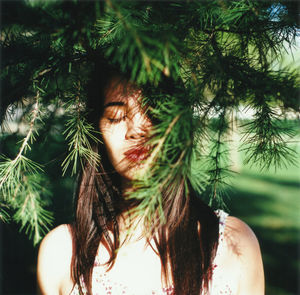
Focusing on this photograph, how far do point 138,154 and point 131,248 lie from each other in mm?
547

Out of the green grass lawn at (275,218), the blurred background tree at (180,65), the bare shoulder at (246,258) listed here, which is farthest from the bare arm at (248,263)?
the green grass lawn at (275,218)

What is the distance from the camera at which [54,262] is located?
3.62 ft

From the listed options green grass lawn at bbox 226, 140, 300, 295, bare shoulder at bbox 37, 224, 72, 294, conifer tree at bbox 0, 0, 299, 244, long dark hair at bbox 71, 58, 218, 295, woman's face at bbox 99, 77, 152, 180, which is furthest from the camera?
green grass lawn at bbox 226, 140, 300, 295

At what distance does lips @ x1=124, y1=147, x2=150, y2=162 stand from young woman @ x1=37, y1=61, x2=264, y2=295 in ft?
0.44

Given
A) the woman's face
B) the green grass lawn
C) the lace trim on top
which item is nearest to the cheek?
the woman's face

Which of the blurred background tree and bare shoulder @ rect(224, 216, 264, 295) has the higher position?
the blurred background tree

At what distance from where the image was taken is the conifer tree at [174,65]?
0.53 meters

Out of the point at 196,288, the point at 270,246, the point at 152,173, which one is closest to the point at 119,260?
the point at 196,288

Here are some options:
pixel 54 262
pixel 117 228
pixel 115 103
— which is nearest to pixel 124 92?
pixel 115 103

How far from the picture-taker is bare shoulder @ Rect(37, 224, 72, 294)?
→ 3.59 ft

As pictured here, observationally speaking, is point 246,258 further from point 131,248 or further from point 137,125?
point 137,125

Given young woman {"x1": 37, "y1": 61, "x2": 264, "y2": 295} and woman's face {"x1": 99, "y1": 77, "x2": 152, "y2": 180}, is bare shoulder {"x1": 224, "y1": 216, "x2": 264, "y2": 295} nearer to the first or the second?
young woman {"x1": 37, "y1": 61, "x2": 264, "y2": 295}

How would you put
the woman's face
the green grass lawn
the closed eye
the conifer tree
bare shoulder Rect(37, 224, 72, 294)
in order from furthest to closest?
the green grass lawn < bare shoulder Rect(37, 224, 72, 294) < the closed eye < the woman's face < the conifer tree

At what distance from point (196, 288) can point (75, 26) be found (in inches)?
32.6
